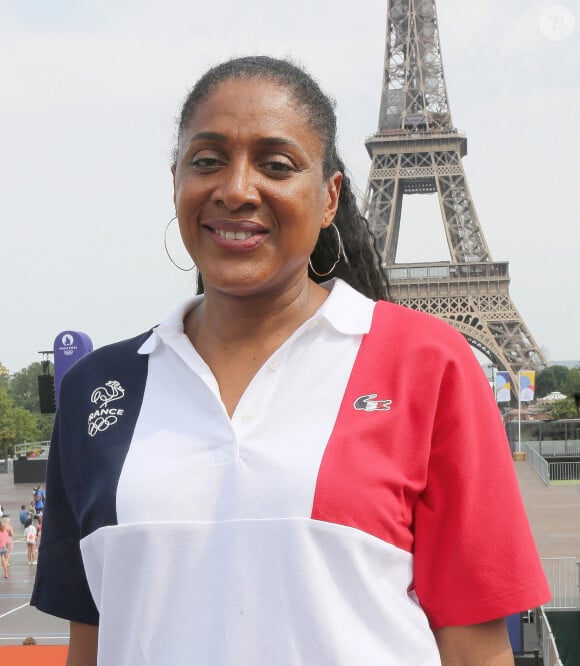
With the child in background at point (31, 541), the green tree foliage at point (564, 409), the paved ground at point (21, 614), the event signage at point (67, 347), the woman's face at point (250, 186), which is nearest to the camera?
the woman's face at point (250, 186)

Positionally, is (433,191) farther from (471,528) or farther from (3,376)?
(471,528)

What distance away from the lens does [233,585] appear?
200cm

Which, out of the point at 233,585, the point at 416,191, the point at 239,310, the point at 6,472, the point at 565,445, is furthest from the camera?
the point at 416,191

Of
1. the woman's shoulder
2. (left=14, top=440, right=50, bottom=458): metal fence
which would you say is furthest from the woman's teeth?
(left=14, top=440, right=50, bottom=458): metal fence

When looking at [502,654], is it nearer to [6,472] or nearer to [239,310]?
[239,310]

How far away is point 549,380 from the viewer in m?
86.4

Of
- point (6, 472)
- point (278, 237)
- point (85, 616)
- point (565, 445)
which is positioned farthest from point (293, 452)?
point (6, 472)

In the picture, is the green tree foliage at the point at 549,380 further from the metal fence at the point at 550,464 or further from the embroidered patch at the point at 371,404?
the embroidered patch at the point at 371,404

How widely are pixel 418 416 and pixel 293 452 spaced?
273 millimetres

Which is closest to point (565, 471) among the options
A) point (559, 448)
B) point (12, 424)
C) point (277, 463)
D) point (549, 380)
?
point (559, 448)

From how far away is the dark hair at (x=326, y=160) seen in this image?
7.65 feet

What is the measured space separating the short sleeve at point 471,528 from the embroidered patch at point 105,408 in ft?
2.35

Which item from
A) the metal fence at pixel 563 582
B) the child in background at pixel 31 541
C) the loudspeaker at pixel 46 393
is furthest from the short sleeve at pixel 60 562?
the child in background at pixel 31 541

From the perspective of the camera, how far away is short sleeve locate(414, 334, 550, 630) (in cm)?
207
